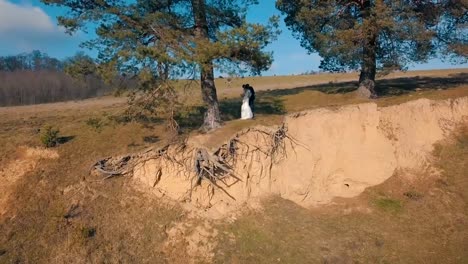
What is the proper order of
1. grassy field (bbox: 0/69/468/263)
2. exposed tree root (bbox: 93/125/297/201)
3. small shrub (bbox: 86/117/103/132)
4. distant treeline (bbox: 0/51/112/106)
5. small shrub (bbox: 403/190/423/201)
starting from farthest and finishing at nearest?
distant treeline (bbox: 0/51/112/106) < small shrub (bbox: 403/190/423/201) < small shrub (bbox: 86/117/103/132) < exposed tree root (bbox: 93/125/297/201) < grassy field (bbox: 0/69/468/263)

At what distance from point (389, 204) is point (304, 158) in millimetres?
3573

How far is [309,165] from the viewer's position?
16.5 m

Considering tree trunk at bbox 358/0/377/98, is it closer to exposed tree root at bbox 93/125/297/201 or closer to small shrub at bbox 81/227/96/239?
exposed tree root at bbox 93/125/297/201

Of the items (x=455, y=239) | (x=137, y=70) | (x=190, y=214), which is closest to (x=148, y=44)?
(x=137, y=70)

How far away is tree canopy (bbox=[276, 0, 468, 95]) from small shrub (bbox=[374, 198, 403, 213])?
6.41m

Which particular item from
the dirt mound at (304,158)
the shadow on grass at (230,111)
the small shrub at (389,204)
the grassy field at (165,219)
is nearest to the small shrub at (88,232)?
the grassy field at (165,219)

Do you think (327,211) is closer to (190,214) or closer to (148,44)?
(190,214)

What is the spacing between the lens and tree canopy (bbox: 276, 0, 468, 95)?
1872cm

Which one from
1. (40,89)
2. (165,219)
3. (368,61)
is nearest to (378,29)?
(368,61)

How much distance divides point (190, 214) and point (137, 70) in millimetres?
5110

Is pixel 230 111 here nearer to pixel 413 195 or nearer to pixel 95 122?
pixel 95 122

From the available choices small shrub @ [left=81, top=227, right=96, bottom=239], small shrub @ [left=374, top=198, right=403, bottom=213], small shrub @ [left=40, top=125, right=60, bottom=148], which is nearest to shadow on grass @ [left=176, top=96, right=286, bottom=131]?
small shrub @ [left=40, top=125, right=60, bottom=148]

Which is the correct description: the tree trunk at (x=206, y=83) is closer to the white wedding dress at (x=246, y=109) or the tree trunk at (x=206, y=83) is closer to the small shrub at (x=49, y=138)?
the white wedding dress at (x=246, y=109)

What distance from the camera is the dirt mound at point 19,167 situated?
13477mm
